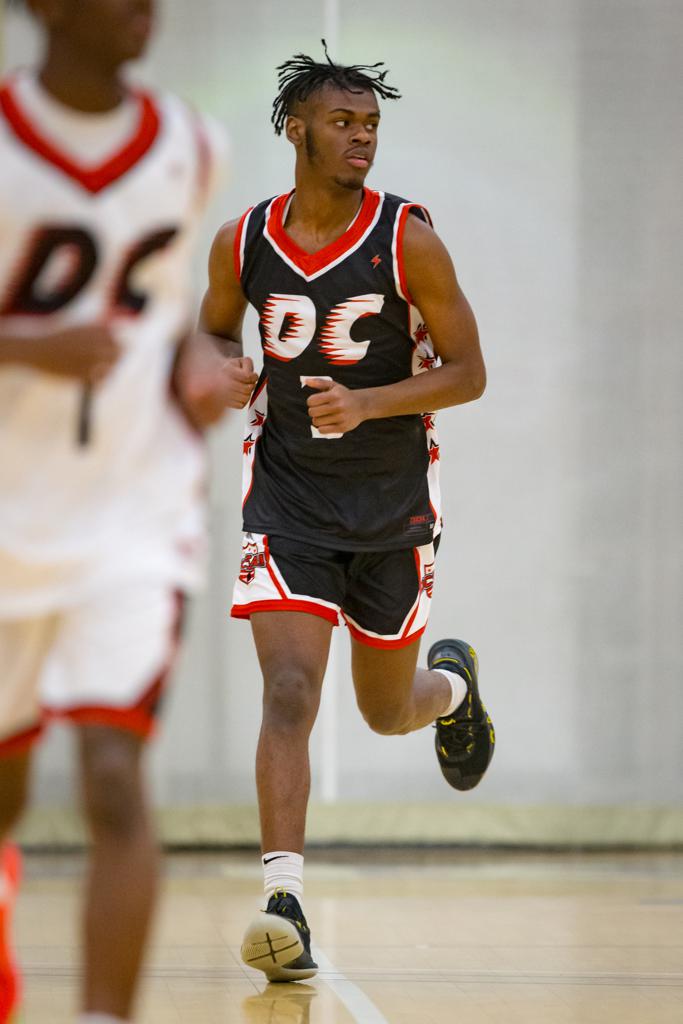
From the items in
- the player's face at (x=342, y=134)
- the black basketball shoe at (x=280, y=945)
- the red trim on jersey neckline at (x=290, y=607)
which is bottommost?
the black basketball shoe at (x=280, y=945)

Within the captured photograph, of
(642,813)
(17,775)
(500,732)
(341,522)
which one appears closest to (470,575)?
(500,732)

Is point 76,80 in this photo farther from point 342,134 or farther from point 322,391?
point 342,134

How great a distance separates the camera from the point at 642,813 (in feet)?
19.5

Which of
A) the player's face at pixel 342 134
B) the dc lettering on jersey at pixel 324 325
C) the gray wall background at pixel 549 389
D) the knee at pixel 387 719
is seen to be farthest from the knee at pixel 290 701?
the gray wall background at pixel 549 389

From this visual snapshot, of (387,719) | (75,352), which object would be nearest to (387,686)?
(387,719)

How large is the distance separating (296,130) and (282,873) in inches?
65.3

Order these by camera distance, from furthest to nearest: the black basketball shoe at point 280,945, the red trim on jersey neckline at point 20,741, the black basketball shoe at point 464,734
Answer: the black basketball shoe at point 464,734 < the black basketball shoe at point 280,945 < the red trim on jersey neckline at point 20,741

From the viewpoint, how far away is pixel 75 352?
1.99 meters

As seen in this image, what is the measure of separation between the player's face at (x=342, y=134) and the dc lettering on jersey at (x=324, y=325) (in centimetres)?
27

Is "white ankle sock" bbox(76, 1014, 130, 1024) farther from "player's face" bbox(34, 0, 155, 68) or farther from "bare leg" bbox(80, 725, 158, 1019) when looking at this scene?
"player's face" bbox(34, 0, 155, 68)

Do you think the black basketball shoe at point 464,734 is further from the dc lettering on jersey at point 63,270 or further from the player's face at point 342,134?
the dc lettering on jersey at point 63,270

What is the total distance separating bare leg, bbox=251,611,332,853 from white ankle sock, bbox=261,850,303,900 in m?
0.02

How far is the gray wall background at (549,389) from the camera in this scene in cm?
585

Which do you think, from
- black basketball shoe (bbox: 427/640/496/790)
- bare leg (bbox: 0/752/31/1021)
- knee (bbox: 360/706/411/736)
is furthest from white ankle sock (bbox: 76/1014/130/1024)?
black basketball shoe (bbox: 427/640/496/790)
